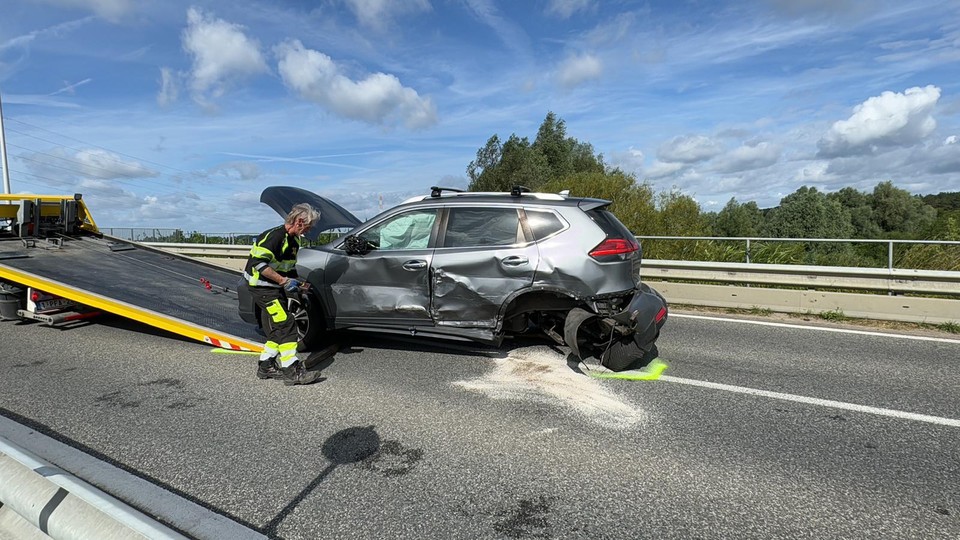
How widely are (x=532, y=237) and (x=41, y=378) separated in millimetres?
4928

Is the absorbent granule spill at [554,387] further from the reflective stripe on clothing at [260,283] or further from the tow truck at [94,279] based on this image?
the tow truck at [94,279]

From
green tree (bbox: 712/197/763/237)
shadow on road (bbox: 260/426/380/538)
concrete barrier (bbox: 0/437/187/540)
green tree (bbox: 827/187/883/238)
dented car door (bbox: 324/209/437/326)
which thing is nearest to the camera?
concrete barrier (bbox: 0/437/187/540)

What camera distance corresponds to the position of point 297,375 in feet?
16.6

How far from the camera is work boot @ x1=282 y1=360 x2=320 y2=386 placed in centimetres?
503

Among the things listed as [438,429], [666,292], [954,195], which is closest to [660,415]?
[438,429]

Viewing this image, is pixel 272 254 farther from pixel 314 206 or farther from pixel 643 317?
pixel 643 317

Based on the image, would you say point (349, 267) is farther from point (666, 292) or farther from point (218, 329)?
point (666, 292)

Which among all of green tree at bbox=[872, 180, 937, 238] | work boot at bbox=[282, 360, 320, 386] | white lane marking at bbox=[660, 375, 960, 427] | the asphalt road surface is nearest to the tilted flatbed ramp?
the asphalt road surface

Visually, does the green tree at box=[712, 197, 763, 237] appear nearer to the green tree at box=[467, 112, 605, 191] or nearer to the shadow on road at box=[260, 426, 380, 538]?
the green tree at box=[467, 112, 605, 191]

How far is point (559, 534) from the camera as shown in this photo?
8.96ft

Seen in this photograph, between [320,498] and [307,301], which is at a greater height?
[307,301]

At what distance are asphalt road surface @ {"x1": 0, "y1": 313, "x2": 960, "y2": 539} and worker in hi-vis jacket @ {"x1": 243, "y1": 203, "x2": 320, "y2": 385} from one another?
24 centimetres

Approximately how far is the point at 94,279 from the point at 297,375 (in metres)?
3.85

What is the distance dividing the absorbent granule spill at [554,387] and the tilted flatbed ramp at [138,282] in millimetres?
2574
